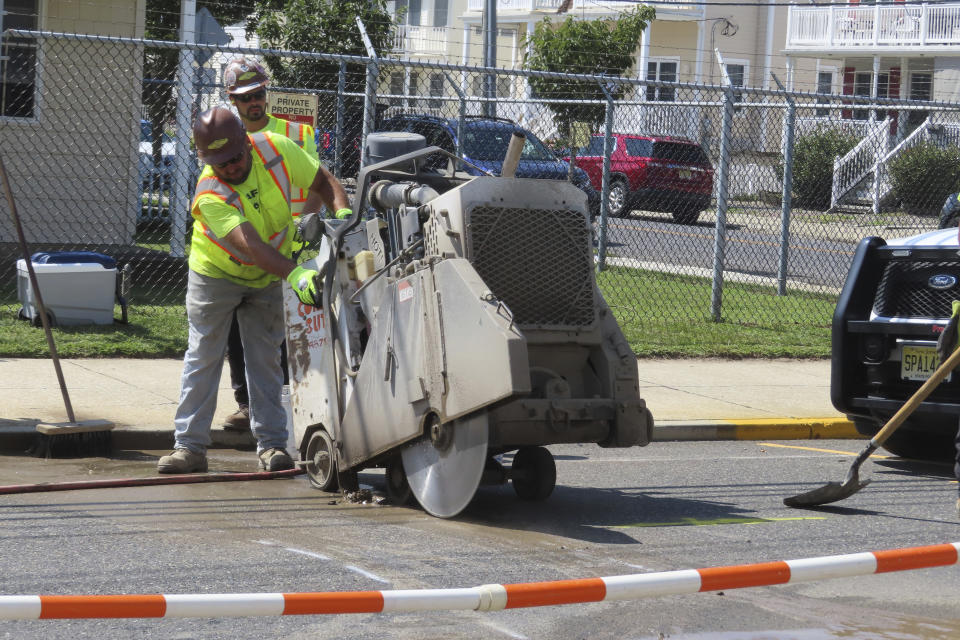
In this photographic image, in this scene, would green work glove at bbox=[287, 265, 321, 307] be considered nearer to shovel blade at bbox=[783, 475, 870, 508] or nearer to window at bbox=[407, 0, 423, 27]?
shovel blade at bbox=[783, 475, 870, 508]

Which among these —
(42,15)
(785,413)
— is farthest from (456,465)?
(42,15)

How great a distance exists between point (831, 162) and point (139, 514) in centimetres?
1656

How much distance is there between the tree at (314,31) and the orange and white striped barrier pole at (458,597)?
17.9 m

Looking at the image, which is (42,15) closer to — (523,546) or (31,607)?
(523,546)

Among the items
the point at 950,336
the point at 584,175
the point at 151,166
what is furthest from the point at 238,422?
the point at 584,175

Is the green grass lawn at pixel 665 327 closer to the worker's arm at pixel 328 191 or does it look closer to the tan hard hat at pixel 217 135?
the worker's arm at pixel 328 191

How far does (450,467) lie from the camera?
5.93 meters

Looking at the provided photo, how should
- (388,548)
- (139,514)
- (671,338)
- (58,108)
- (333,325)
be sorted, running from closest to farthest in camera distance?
(388,548) < (139,514) < (333,325) < (671,338) < (58,108)

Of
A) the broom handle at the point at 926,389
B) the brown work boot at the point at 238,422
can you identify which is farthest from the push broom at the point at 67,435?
the broom handle at the point at 926,389

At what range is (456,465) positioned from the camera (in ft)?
19.3

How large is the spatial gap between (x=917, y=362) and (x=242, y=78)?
406 centimetres

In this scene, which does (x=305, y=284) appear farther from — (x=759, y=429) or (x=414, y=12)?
(x=414, y=12)

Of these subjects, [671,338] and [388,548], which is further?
[671,338]

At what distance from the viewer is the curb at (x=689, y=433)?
24.5ft
